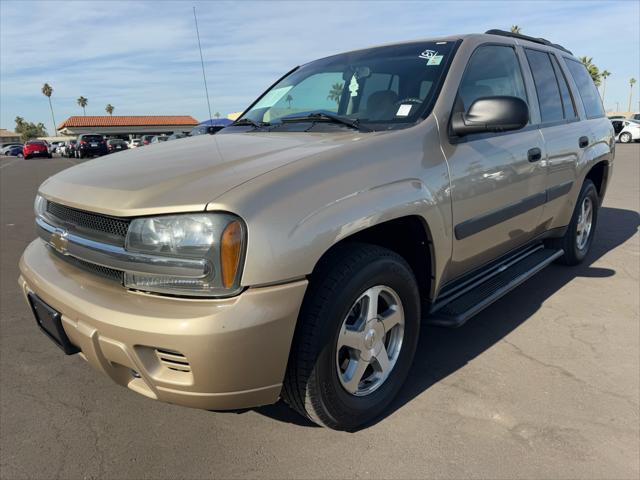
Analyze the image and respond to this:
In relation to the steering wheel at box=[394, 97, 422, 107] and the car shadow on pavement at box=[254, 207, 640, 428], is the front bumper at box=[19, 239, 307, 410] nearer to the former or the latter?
the car shadow on pavement at box=[254, 207, 640, 428]

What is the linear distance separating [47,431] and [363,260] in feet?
5.54

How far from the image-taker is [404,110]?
256 cm

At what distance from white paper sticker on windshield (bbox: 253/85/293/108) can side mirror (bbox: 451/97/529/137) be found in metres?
1.42

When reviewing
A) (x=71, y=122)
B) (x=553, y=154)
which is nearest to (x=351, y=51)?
(x=553, y=154)

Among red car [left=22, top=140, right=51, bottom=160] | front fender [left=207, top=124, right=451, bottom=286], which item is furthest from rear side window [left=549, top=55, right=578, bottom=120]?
red car [left=22, top=140, right=51, bottom=160]

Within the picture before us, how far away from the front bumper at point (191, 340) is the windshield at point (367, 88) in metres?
1.23

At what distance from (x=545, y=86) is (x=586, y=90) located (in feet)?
A: 3.46

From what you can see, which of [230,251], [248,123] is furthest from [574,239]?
[230,251]

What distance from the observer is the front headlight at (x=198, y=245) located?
65.5 inches

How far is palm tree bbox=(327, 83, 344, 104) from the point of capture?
312 centimetres

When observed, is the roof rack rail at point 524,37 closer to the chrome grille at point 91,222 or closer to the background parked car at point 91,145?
the chrome grille at point 91,222

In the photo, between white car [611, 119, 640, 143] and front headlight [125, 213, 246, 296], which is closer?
front headlight [125, 213, 246, 296]

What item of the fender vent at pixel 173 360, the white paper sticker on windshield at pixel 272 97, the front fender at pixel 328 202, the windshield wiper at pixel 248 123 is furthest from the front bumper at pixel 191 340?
the white paper sticker on windshield at pixel 272 97

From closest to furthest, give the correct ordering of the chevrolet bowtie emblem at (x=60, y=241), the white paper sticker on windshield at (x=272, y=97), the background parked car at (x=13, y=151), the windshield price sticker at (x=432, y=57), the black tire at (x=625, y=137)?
1. the chevrolet bowtie emblem at (x=60, y=241)
2. the windshield price sticker at (x=432, y=57)
3. the white paper sticker on windshield at (x=272, y=97)
4. the black tire at (x=625, y=137)
5. the background parked car at (x=13, y=151)
